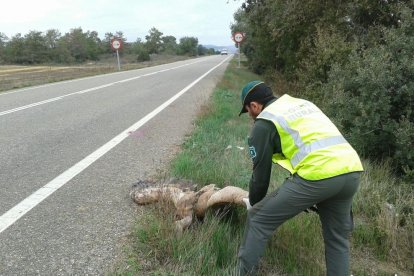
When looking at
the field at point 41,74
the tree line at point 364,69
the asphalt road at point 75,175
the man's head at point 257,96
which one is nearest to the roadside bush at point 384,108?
the tree line at point 364,69

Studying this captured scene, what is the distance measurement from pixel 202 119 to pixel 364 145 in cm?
320

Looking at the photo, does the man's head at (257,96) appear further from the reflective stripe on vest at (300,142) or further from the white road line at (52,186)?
the white road line at (52,186)

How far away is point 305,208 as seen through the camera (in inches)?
112

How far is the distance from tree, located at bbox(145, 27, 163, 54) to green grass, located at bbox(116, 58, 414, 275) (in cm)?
10595

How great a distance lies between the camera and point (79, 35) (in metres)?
85.7

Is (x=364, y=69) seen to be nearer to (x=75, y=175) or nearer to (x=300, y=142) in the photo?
(x=300, y=142)

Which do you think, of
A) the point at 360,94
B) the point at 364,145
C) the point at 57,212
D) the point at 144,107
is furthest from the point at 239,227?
the point at 144,107

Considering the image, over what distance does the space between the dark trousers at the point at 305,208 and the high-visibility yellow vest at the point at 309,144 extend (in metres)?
0.07

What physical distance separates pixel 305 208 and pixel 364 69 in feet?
13.0

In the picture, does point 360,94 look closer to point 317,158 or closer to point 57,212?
point 317,158

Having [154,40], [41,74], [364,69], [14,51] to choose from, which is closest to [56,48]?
[14,51]

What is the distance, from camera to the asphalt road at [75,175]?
308 cm

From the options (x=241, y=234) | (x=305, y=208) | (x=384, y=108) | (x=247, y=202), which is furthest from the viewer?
(x=384, y=108)

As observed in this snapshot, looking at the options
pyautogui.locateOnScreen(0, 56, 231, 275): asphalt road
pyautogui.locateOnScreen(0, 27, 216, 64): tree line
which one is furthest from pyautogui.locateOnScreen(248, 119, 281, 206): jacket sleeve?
pyautogui.locateOnScreen(0, 27, 216, 64): tree line
